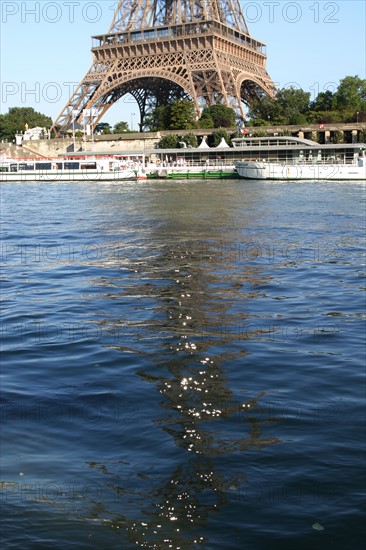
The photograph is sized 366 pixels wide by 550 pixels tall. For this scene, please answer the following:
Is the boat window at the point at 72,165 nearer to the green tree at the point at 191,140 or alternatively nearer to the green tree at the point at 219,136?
the green tree at the point at 191,140

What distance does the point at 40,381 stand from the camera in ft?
24.3

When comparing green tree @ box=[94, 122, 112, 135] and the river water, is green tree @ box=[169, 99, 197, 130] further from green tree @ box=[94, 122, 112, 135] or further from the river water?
the river water

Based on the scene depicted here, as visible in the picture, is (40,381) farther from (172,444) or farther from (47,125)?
(47,125)

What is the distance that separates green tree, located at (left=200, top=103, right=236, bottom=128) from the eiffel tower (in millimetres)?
847

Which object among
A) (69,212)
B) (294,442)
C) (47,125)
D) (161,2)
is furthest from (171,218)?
(47,125)

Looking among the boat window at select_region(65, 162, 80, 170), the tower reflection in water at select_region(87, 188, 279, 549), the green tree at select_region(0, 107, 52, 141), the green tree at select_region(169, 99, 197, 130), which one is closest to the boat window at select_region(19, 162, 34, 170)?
the boat window at select_region(65, 162, 80, 170)

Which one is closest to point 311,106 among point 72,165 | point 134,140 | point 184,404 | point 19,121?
point 134,140

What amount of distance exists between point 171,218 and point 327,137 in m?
56.1

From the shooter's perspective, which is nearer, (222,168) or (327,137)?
(222,168)

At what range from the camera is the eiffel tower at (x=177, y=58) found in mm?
74500

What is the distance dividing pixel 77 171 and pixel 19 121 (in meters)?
57.0

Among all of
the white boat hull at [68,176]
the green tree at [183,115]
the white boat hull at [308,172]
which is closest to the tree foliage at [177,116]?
the green tree at [183,115]

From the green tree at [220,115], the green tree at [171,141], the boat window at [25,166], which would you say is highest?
the green tree at [220,115]

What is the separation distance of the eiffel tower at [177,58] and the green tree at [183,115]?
3.50 ft
